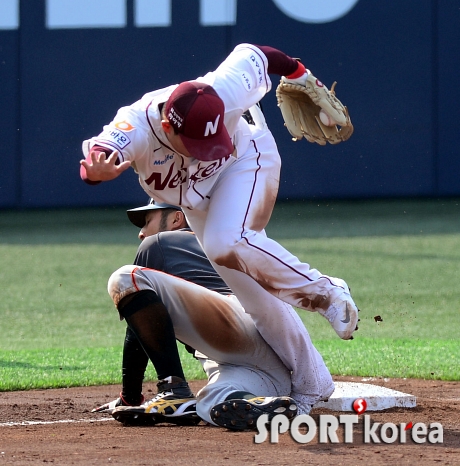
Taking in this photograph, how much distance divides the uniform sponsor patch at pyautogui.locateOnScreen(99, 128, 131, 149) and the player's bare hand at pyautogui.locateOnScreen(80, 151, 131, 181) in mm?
119

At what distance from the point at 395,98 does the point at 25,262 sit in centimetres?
717

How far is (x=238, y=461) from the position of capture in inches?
115

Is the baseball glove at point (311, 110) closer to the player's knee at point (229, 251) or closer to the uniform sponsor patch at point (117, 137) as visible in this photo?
the player's knee at point (229, 251)

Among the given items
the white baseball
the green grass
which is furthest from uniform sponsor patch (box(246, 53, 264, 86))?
the green grass

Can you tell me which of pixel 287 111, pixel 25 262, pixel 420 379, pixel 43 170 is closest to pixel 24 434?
pixel 287 111

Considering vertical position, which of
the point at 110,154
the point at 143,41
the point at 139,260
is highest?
the point at 143,41

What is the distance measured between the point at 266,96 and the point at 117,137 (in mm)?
11292

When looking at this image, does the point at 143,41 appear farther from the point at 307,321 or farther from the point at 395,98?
the point at 307,321

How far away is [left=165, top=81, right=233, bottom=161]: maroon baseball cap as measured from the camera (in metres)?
3.47

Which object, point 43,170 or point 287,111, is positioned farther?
point 43,170

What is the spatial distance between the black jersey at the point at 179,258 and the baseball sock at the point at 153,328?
40 cm

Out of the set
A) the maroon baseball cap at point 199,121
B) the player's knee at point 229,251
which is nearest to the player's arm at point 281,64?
the maroon baseball cap at point 199,121

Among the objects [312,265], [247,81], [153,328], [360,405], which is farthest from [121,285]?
[312,265]

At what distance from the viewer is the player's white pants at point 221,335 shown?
3.95 m
